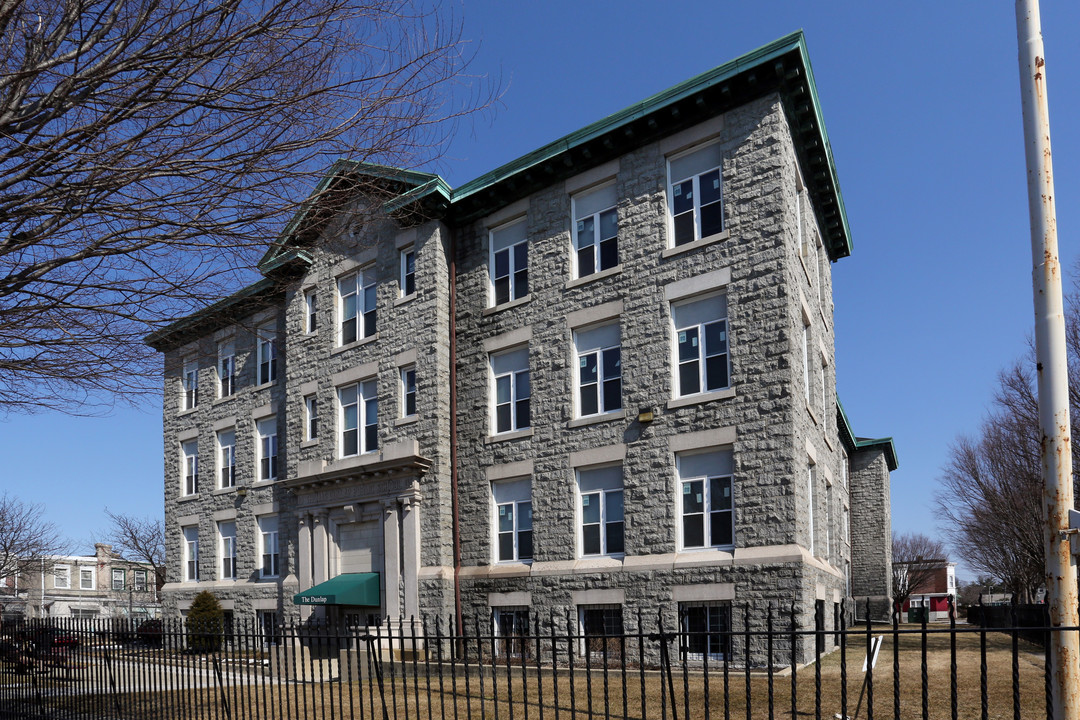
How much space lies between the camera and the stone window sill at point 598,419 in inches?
829

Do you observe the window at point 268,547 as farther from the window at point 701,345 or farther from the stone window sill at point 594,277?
the window at point 701,345

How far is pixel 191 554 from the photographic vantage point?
34750 mm

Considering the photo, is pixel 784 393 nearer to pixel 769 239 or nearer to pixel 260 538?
pixel 769 239

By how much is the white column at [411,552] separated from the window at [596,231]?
7334mm

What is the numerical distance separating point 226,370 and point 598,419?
712 inches

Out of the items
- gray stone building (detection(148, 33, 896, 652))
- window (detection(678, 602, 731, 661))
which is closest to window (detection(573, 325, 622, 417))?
gray stone building (detection(148, 33, 896, 652))

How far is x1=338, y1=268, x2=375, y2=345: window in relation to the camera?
27031 mm

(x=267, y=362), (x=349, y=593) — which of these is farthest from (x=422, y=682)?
(x=267, y=362)

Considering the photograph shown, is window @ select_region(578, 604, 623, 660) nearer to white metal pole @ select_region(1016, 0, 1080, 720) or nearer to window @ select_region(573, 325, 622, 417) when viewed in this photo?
window @ select_region(573, 325, 622, 417)

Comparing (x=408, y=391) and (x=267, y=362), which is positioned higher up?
(x=267, y=362)

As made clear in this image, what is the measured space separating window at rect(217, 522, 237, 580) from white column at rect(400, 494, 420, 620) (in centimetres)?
1085

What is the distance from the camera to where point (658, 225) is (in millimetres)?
21047

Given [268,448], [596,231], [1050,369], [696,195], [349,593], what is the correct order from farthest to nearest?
[268,448]
[349,593]
[596,231]
[696,195]
[1050,369]

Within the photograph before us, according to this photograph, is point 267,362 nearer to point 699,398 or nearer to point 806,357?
point 699,398
